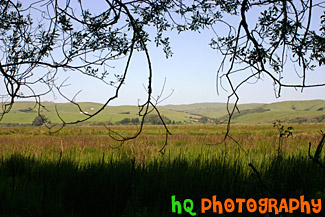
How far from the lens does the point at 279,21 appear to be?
2795 millimetres

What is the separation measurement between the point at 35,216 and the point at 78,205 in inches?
15.6

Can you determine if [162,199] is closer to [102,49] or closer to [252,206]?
[252,206]

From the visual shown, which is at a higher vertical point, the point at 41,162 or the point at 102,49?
the point at 102,49

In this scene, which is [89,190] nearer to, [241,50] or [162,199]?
[162,199]

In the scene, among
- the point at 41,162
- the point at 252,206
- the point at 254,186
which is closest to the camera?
the point at 252,206

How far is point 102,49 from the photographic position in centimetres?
323

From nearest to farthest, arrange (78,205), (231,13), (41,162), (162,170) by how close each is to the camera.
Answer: (78,205)
(231,13)
(162,170)
(41,162)

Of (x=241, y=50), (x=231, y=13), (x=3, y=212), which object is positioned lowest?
(x=3, y=212)

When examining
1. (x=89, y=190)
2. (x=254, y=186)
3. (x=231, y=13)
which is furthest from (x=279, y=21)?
(x=89, y=190)

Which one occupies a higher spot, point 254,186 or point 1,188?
point 1,188

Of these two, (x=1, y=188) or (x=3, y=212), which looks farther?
(x=1, y=188)

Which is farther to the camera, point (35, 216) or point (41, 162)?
point (41, 162)

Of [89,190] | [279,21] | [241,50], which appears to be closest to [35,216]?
[89,190]

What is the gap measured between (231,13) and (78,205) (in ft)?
9.77
